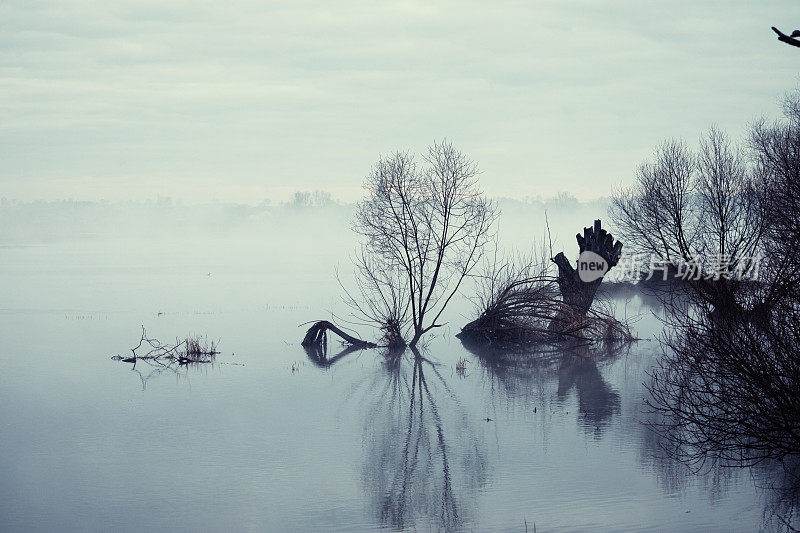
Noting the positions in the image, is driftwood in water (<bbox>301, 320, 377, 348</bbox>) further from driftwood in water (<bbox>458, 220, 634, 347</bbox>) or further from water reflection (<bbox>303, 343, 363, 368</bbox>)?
driftwood in water (<bbox>458, 220, 634, 347</bbox>)

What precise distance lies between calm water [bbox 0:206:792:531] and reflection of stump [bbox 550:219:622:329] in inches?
106

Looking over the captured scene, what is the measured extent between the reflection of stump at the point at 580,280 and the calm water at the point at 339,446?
2.69 meters

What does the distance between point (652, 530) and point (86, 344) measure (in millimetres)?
26064

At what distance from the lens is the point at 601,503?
1276 cm

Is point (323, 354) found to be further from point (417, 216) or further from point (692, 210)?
point (692, 210)

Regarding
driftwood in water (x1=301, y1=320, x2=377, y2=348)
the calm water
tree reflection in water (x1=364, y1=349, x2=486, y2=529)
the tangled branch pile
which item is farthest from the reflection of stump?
the tangled branch pile

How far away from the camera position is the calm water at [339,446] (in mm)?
12391

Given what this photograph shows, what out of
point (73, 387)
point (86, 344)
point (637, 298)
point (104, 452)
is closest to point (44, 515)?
point (104, 452)

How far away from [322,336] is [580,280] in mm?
9800

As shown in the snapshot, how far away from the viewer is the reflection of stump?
1220 inches

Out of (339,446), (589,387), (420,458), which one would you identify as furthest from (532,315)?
(420,458)

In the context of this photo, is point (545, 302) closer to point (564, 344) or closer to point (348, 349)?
point (564, 344)

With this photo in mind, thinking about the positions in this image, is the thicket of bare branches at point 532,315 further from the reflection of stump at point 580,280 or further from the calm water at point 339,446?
the calm water at point 339,446

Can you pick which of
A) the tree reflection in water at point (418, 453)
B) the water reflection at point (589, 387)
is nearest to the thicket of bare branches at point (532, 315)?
the water reflection at point (589, 387)
